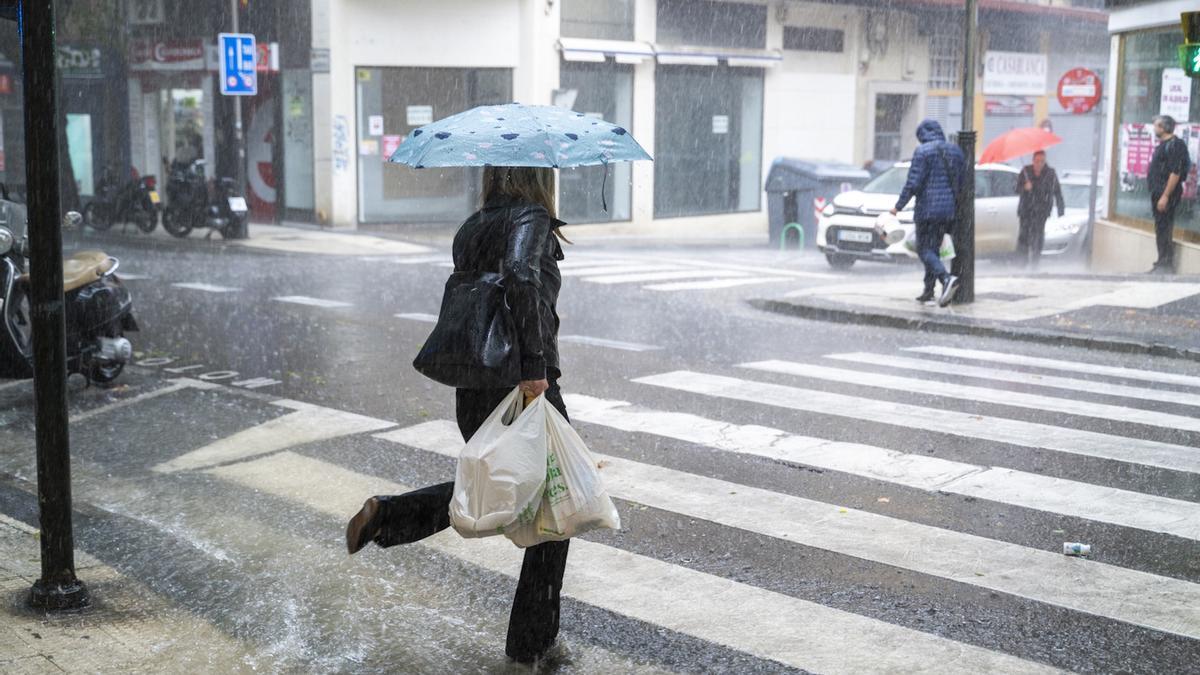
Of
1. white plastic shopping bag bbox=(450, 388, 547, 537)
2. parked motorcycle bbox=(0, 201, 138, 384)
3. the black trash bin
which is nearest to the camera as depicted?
white plastic shopping bag bbox=(450, 388, 547, 537)

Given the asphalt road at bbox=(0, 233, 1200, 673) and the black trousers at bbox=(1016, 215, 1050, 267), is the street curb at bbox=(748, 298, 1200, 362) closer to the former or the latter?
the asphalt road at bbox=(0, 233, 1200, 673)

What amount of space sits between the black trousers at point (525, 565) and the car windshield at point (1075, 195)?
19611mm

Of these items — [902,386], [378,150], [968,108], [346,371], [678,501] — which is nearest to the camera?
[678,501]

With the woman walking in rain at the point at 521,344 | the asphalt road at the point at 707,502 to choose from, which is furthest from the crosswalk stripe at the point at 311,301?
the woman walking in rain at the point at 521,344

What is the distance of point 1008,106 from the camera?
38.2 m

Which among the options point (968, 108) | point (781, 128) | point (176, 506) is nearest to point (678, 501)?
point (176, 506)

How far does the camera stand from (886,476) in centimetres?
685

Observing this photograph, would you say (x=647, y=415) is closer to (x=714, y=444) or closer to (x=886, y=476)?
(x=714, y=444)

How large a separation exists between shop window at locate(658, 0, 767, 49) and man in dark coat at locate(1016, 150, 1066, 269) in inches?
384

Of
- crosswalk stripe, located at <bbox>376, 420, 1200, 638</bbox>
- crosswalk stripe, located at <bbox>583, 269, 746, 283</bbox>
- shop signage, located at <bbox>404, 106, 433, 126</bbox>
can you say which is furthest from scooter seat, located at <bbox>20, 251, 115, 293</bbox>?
shop signage, located at <bbox>404, 106, 433, 126</bbox>

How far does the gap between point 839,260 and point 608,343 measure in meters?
9.24

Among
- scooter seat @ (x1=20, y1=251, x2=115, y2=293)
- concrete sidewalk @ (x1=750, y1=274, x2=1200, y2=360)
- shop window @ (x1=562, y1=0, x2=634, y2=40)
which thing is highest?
shop window @ (x1=562, y1=0, x2=634, y2=40)

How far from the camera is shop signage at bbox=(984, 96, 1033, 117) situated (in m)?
37.8

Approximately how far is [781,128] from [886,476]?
2409 centimetres
